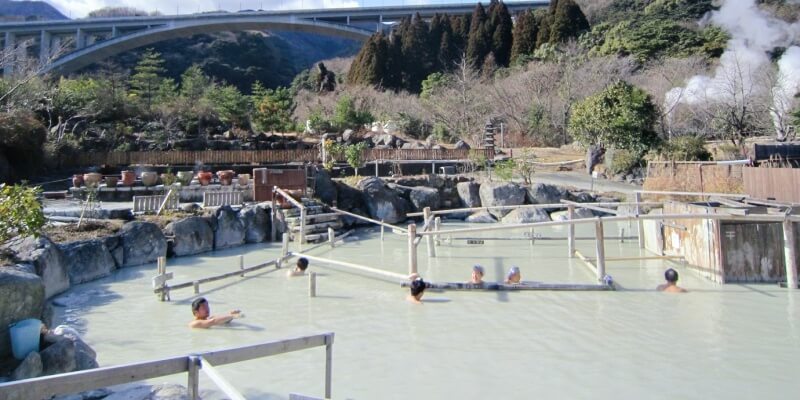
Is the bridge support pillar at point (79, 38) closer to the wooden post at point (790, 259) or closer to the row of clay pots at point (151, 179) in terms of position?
the row of clay pots at point (151, 179)

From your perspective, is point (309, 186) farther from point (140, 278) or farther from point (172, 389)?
point (172, 389)

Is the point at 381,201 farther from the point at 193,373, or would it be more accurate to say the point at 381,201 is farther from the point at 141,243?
the point at 193,373

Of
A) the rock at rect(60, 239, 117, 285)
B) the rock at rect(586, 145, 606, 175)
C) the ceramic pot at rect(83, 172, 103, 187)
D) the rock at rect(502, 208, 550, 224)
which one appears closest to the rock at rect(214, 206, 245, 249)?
the rock at rect(60, 239, 117, 285)

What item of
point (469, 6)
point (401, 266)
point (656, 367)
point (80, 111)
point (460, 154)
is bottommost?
point (656, 367)

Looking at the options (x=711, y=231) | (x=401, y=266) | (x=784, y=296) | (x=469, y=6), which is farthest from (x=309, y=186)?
(x=469, y=6)

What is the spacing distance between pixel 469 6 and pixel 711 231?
177 feet

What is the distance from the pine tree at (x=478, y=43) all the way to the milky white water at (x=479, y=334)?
39.0 metres

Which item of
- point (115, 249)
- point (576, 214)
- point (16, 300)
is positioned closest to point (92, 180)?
point (115, 249)

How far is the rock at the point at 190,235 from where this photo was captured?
14.4 m

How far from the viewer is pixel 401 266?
516 inches

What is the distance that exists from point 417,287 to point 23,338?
18.3ft

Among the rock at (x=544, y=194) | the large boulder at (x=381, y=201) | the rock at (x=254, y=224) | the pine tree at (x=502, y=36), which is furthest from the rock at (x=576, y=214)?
the pine tree at (x=502, y=36)

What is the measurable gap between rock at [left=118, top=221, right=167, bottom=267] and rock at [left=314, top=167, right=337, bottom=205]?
698cm

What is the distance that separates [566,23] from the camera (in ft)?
151
